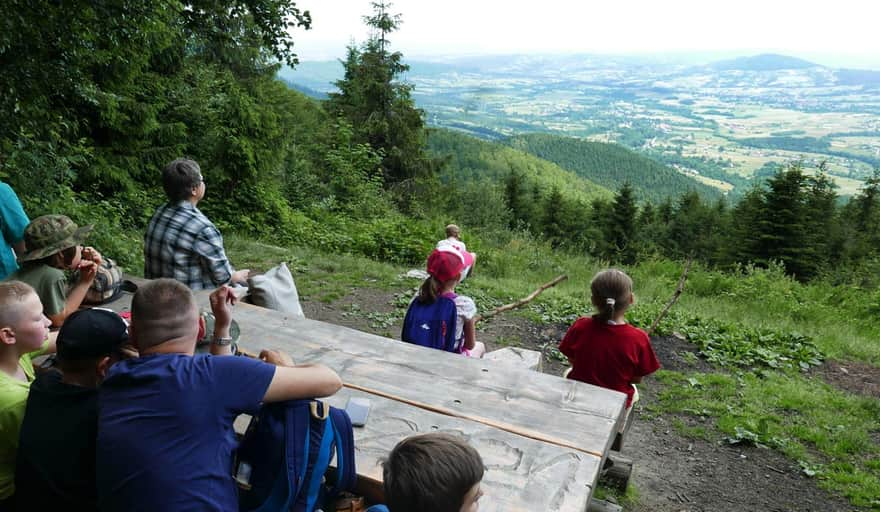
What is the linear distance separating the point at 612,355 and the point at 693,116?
179944mm

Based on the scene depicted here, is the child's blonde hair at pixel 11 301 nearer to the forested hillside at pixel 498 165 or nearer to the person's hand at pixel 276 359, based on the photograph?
the person's hand at pixel 276 359

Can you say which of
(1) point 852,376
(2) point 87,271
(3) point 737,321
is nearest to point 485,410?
(2) point 87,271

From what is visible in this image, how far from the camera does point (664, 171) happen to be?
337ft

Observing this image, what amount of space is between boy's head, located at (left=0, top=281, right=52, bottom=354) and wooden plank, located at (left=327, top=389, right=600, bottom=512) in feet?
3.87

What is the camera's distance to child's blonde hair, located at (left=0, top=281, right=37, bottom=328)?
224cm

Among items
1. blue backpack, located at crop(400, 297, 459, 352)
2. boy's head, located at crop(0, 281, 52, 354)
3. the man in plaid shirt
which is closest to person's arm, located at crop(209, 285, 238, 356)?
boy's head, located at crop(0, 281, 52, 354)

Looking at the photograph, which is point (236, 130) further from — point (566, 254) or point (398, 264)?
point (566, 254)

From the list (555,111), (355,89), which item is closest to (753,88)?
(555,111)

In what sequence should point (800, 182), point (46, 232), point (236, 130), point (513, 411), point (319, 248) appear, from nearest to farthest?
1. point (513, 411)
2. point (46, 232)
3. point (319, 248)
4. point (236, 130)
5. point (800, 182)

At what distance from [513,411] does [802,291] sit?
1223cm

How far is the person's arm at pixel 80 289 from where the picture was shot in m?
3.12

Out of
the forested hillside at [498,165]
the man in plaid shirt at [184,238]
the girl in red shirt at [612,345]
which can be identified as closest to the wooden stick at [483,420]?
the girl in red shirt at [612,345]

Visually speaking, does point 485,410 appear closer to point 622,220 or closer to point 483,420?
point 483,420

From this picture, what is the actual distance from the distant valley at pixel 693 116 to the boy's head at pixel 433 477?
86.9 metres
